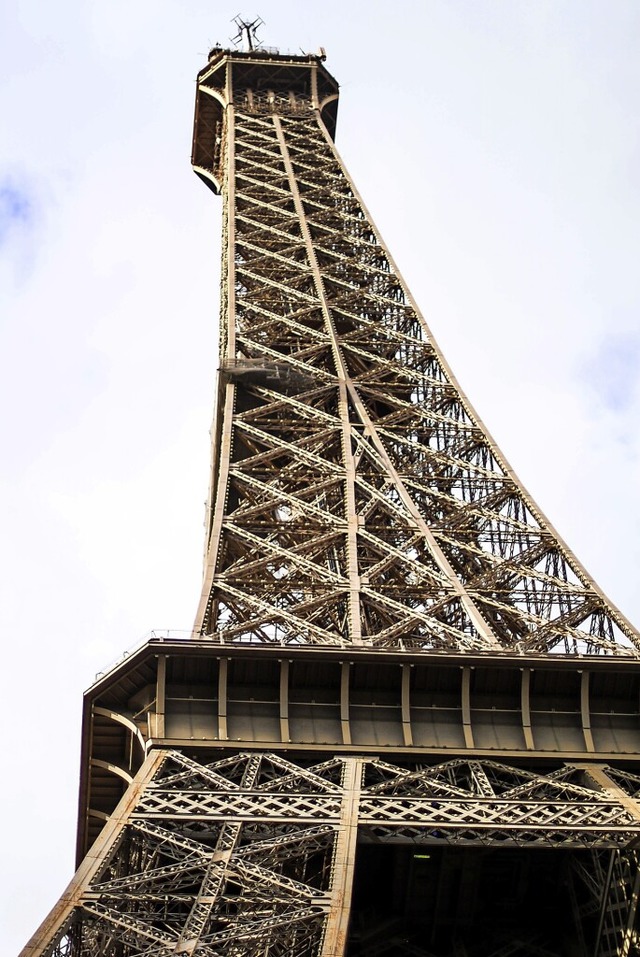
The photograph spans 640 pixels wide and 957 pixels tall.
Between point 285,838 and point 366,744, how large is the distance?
15.0ft

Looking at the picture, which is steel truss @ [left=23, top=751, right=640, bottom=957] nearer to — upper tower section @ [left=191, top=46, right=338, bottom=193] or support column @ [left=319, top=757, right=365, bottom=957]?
support column @ [left=319, top=757, right=365, bottom=957]

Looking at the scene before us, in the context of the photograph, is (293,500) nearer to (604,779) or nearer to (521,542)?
(521,542)

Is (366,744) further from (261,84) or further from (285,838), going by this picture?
(261,84)

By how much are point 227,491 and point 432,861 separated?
50.8 feet

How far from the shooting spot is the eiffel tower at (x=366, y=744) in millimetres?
28469

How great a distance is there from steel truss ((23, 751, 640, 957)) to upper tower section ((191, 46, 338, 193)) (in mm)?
52301

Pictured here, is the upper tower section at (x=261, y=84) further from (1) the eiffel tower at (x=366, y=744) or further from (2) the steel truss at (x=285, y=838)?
(2) the steel truss at (x=285, y=838)

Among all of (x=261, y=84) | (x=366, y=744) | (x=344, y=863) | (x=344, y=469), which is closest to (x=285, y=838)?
(x=344, y=863)

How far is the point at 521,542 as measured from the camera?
147 feet

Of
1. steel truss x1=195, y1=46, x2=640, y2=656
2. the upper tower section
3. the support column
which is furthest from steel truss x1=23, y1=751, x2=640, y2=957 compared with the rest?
the upper tower section

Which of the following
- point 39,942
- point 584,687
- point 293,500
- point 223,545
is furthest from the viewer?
point 293,500

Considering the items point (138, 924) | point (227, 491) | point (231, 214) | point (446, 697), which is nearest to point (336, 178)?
point (231, 214)

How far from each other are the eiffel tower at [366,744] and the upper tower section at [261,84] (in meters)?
34.9

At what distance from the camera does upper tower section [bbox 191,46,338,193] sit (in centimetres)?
7988
